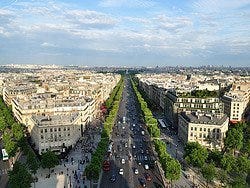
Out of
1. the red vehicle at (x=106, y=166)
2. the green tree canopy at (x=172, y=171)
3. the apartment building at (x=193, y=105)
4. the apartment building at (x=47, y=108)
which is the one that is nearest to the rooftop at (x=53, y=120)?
the apartment building at (x=47, y=108)

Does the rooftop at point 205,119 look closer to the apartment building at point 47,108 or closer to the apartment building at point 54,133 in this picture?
the apartment building at point 54,133

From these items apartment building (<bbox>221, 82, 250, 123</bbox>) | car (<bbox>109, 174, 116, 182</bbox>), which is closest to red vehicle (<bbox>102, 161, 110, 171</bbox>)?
car (<bbox>109, 174, 116, 182</bbox>)

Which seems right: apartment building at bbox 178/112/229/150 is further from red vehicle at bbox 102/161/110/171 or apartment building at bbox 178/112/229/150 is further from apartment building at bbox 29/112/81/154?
apartment building at bbox 29/112/81/154

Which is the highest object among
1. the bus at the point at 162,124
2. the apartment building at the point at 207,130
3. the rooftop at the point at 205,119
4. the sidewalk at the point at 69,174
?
the rooftop at the point at 205,119

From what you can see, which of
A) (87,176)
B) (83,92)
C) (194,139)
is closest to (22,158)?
(87,176)

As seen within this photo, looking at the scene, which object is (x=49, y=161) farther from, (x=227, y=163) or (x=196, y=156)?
(x=227, y=163)

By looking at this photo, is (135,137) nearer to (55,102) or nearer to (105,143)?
(105,143)

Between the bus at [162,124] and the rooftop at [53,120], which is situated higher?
the rooftop at [53,120]
